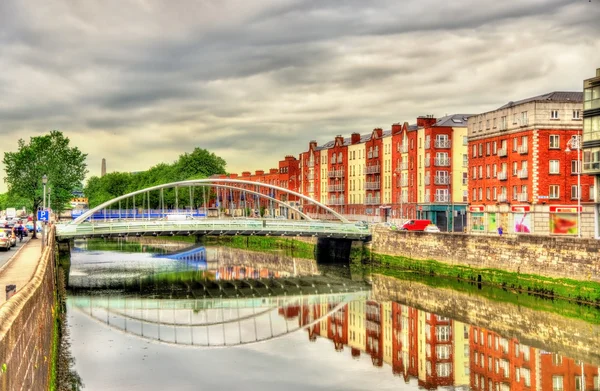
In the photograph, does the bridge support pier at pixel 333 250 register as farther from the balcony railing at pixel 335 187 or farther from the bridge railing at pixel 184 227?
the balcony railing at pixel 335 187

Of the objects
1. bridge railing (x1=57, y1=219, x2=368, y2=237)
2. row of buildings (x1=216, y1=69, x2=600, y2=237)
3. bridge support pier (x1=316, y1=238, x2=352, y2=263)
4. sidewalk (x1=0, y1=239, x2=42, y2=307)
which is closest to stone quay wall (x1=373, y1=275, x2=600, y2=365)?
row of buildings (x1=216, y1=69, x2=600, y2=237)

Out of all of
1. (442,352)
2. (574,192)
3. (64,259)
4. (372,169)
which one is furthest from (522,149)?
(64,259)

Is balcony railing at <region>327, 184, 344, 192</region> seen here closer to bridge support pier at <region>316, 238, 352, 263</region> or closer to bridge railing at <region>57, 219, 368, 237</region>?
bridge support pier at <region>316, 238, 352, 263</region>

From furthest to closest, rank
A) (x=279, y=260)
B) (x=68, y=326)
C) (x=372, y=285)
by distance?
(x=279, y=260)
(x=372, y=285)
(x=68, y=326)

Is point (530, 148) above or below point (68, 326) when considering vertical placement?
above

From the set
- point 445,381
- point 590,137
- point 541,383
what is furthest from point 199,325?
point 590,137

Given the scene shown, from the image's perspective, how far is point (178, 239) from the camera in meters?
114

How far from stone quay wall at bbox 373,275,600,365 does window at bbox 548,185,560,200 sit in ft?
53.7

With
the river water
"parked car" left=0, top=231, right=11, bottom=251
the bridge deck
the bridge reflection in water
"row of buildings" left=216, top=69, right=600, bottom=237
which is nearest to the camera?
the river water

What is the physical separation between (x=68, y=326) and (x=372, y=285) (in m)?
22.5

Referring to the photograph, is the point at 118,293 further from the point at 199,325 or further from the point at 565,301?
the point at 565,301

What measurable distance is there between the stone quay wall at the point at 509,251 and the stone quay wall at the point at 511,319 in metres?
3.61

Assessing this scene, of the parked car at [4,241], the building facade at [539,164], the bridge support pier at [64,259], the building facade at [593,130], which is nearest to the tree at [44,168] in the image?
the bridge support pier at [64,259]

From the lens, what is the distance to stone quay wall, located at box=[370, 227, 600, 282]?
39.8 m
